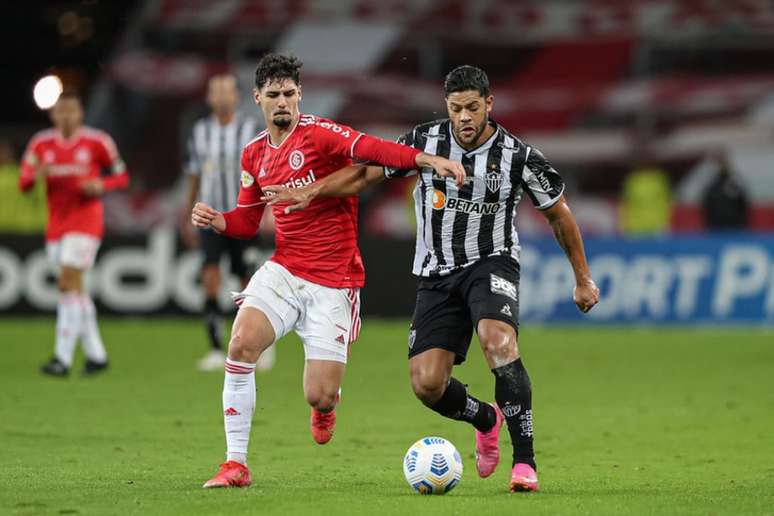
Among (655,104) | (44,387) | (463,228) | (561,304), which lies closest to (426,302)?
(463,228)

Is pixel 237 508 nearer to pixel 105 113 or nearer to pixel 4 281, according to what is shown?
pixel 4 281

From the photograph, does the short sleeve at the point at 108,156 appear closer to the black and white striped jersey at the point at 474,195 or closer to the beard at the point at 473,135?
the black and white striped jersey at the point at 474,195

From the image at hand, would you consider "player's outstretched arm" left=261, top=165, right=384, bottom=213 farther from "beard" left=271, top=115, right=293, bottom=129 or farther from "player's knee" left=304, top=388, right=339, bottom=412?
"player's knee" left=304, top=388, right=339, bottom=412

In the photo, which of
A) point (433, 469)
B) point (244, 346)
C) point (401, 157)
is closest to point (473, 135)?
point (401, 157)

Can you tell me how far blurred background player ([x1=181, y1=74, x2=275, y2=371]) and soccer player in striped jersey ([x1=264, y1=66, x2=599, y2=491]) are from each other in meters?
5.19

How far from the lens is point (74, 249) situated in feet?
39.1

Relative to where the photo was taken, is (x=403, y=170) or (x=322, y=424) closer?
(x=403, y=170)

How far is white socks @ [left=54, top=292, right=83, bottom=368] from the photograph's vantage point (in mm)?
11883

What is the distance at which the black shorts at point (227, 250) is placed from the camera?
1245 cm

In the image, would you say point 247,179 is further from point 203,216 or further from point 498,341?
point 498,341

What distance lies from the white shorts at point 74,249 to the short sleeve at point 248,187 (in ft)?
16.4

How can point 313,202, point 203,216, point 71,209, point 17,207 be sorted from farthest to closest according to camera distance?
point 17,207 → point 71,209 → point 313,202 → point 203,216

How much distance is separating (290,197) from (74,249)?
5425mm

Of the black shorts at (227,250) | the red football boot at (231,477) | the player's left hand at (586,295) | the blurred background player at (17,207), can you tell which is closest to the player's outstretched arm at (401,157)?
the player's left hand at (586,295)
